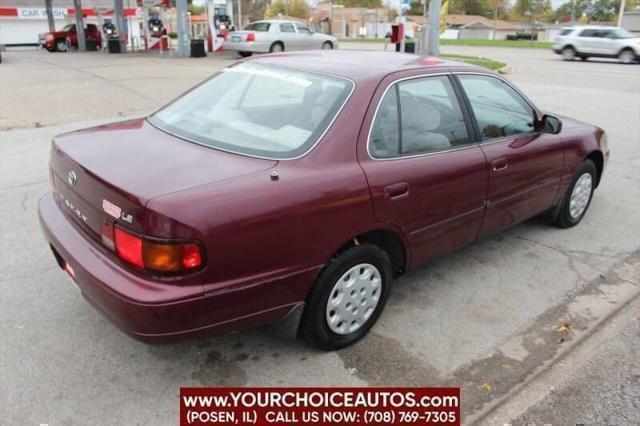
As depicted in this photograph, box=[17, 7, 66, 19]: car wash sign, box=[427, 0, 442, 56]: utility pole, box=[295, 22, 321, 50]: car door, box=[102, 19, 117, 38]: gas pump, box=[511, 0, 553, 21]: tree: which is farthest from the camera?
box=[511, 0, 553, 21]: tree

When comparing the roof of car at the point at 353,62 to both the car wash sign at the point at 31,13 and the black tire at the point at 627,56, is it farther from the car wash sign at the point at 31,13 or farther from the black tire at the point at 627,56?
the car wash sign at the point at 31,13

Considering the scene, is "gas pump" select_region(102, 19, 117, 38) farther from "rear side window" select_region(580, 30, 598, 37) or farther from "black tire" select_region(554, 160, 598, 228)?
"black tire" select_region(554, 160, 598, 228)

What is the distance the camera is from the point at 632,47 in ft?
80.9

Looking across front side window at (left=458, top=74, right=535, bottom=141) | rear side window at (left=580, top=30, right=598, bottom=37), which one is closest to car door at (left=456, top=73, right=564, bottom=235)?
front side window at (left=458, top=74, right=535, bottom=141)

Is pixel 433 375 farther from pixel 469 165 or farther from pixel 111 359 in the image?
pixel 111 359

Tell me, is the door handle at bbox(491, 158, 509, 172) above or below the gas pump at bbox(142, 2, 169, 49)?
below

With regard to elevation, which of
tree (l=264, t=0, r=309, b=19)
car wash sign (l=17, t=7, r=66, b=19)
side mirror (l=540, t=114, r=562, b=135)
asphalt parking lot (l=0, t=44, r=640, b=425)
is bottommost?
asphalt parking lot (l=0, t=44, r=640, b=425)

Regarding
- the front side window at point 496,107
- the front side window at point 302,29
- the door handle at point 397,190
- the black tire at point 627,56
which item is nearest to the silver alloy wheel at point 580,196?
the front side window at point 496,107

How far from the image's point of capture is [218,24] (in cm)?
2708

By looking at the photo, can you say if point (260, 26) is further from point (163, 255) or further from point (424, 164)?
point (163, 255)

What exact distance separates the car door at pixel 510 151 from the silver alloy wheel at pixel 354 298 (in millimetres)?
1130

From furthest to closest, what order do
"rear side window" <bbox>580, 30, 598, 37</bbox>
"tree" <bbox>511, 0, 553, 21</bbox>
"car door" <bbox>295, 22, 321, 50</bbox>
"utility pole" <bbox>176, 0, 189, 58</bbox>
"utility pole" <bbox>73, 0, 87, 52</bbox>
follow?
"tree" <bbox>511, 0, 553, 21</bbox> → "utility pole" <bbox>73, 0, 87, 52</bbox> → "rear side window" <bbox>580, 30, 598, 37</bbox> → "car door" <bbox>295, 22, 321, 50</bbox> → "utility pole" <bbox>176, 0, 189, 58</bbox>

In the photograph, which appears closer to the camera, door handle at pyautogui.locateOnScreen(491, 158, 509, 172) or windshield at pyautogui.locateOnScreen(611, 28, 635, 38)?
door handle at pyautogui.locateOnScreen(491, 158, 509, 172)

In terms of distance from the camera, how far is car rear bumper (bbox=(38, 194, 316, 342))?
2.37 m
